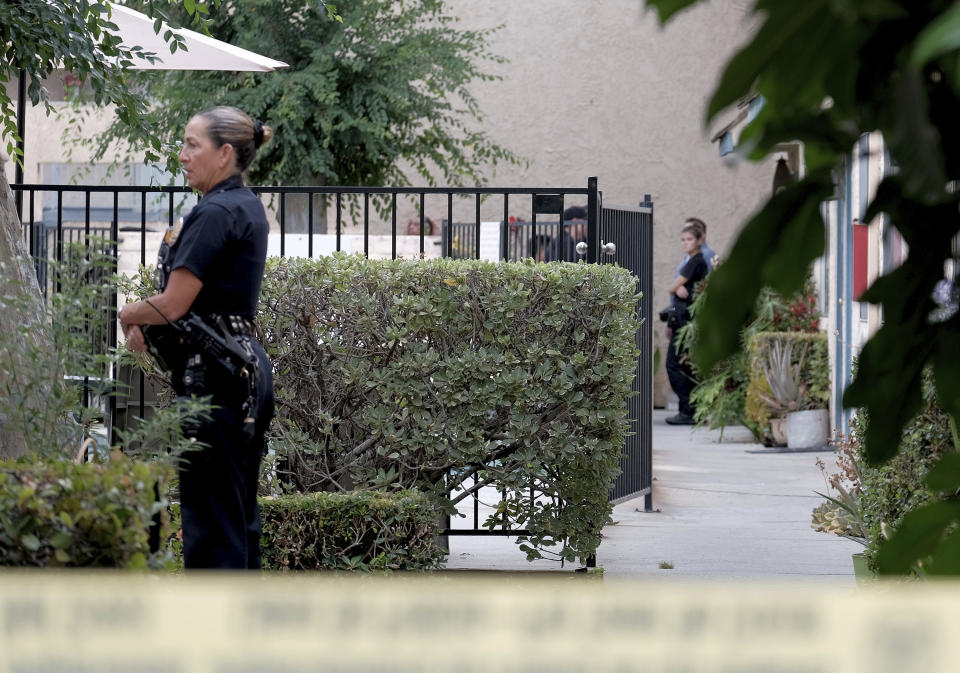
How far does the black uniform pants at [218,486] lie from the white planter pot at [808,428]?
26.0 ft

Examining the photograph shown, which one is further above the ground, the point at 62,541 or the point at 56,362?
the point at 56,362

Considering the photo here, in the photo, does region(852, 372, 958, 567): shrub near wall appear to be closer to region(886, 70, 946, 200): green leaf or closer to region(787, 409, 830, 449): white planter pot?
region(886, 70, 946, 200): green leaf

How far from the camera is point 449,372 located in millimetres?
5324

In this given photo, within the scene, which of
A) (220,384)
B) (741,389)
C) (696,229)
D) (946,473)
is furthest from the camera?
(696,229)

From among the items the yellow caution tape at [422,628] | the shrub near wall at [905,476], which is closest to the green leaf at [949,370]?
the yellow caution tape at [422,628]

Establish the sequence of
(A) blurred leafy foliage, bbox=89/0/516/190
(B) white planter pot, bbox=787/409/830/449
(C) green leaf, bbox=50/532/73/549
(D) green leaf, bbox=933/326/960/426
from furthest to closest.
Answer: (A) blurred leafy foliage, bbox=89/0/516/190
(B) white planter pot, bbox=787/409/830/449
(C) green leaf, bbox=50/532/73/549
(D) green leaf, bbox=933/326/960/426

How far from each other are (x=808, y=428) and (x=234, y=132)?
26.3 feet

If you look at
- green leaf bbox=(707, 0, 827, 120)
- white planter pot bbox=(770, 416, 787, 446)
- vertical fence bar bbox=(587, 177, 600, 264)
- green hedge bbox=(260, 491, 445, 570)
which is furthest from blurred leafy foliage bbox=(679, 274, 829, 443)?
green leaf bbox=(707, 0, 827, 120)

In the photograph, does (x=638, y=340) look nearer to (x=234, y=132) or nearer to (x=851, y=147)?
(x=234, y=132)

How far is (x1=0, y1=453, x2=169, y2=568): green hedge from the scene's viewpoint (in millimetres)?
1971

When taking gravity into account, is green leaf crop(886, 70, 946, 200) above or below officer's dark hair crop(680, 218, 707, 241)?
below

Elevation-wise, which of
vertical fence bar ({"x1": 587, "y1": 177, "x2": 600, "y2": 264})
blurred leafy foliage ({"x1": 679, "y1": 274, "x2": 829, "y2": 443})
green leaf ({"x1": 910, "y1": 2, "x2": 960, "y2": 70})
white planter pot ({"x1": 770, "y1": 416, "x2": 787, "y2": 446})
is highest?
vertical fence bar ({"x1": 587, "y1": 177, "x2": 600, "y2": 264})

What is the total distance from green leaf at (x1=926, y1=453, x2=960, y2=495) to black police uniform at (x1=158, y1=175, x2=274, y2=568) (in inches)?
119

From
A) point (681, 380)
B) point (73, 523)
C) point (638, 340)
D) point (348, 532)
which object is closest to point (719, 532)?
point (638, 340)
